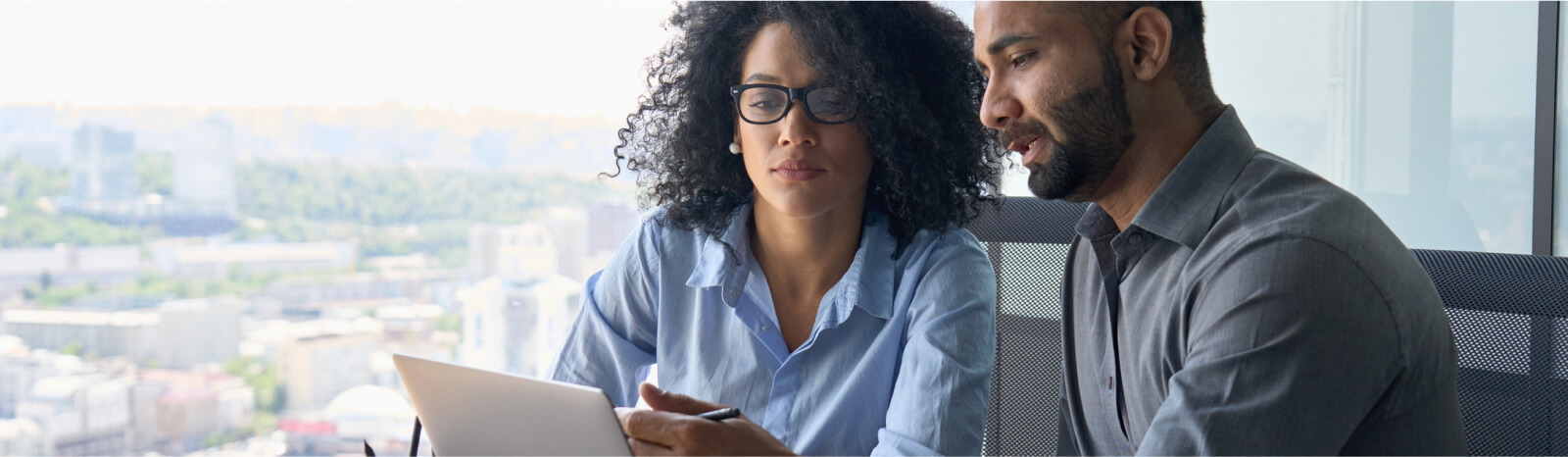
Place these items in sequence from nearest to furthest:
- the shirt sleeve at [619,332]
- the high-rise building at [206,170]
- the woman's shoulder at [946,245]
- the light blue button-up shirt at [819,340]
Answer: the light blue button-up shirt at [819,340] → the woman's shoulder at [946,245] → the shirt sleeve at [619,332] → the high-rise building at [206,170]

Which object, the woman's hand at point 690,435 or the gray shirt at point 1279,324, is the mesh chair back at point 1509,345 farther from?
the woman's hand at point 690,435

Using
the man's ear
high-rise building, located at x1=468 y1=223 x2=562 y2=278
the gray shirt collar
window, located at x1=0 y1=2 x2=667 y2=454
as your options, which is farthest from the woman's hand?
high-rise building, located at x1=468 y1=223 x2=562 y2=278

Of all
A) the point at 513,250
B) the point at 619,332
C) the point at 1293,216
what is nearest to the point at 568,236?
the point at 513,250

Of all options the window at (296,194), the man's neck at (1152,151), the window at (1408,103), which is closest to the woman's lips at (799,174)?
the man's neck at (1152,151)

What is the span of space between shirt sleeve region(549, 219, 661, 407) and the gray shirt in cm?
70

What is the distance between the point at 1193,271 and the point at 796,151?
55 centimetres

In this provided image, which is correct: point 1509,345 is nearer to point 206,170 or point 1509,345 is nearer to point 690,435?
point 690,435

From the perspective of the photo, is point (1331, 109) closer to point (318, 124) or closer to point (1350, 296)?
point (1350, 296)

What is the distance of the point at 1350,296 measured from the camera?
78 centimetres

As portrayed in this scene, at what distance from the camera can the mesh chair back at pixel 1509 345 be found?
848mm

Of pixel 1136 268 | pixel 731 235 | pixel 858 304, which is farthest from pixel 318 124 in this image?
pixel 1136 268

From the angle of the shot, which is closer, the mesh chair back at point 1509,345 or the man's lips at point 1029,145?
the mesh chair back at point 1509,345

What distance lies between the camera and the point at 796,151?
127 cm

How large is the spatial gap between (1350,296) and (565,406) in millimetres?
668
